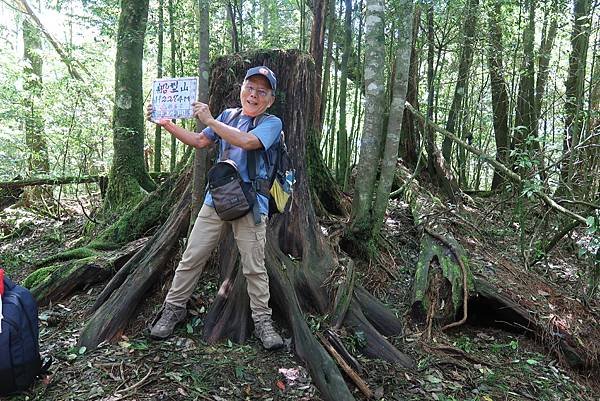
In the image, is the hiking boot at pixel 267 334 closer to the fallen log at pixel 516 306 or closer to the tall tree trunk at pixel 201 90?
the tall tree trunk at pixel 201 90

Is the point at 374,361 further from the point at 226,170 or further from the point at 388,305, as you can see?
the point at 226,170

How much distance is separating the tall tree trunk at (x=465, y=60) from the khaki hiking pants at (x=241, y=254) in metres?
7.55

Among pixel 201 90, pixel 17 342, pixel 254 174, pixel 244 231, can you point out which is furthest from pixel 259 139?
pixel 17 342

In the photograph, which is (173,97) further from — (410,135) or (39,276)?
(410,135)

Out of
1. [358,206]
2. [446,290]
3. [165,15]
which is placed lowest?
[446,290]

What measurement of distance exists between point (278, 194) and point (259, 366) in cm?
140

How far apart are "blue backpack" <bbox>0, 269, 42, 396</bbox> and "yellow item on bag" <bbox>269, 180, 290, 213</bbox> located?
1994 millimetres

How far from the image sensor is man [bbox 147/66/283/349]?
3.58m

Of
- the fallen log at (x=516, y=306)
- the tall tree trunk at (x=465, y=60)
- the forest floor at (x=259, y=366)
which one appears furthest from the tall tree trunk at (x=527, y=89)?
the forest floor at (x=259, y=366)

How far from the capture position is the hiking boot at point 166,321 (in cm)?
371

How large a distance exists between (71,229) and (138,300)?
3.84m

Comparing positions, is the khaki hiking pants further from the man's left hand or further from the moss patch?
the moss patch

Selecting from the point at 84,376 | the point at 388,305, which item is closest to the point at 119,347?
the point at 84,376

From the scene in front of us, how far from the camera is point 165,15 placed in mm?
9531
